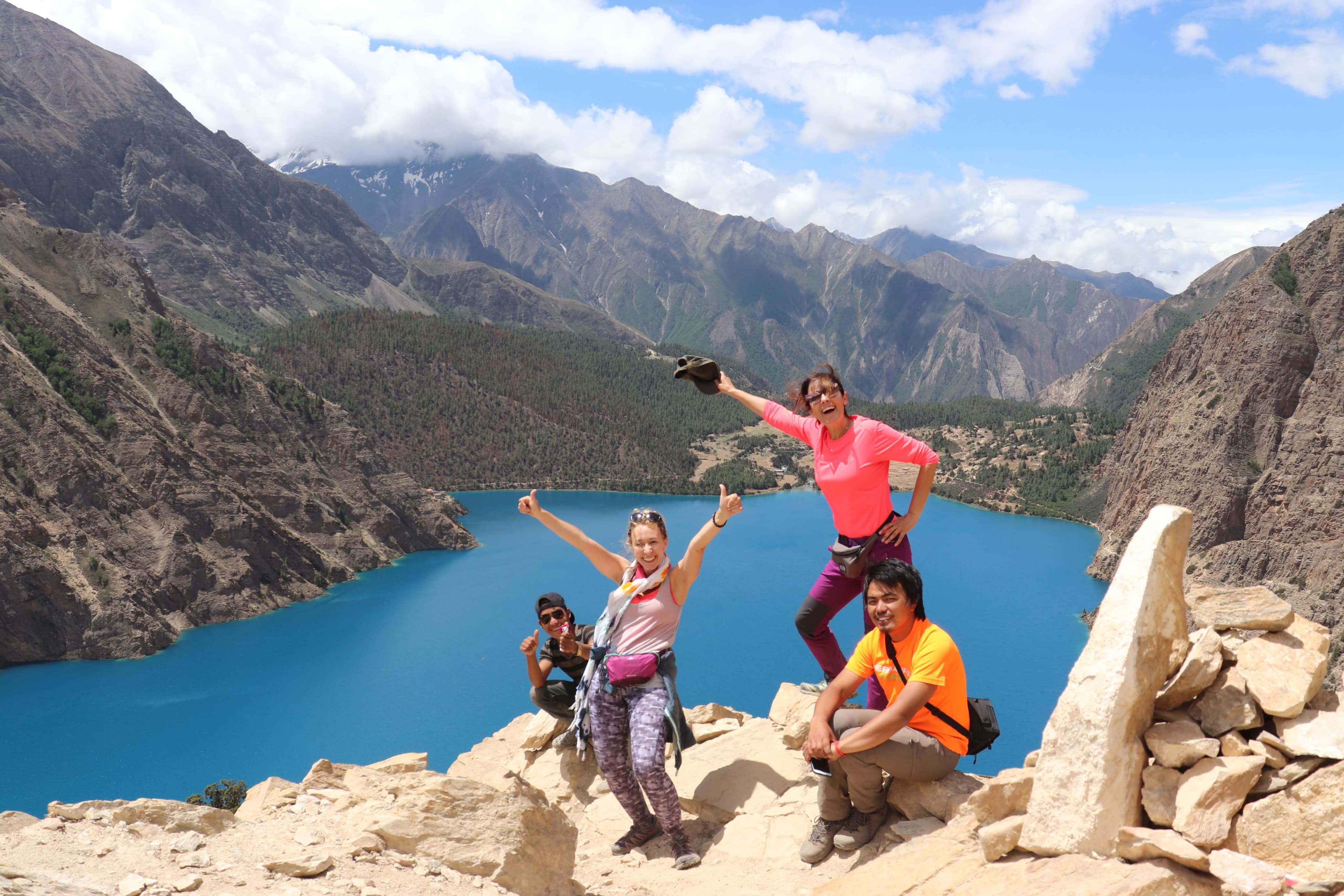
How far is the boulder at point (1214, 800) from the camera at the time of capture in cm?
485

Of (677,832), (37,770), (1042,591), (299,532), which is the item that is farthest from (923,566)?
(677,832)

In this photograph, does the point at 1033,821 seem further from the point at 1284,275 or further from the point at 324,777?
the point at 1284,275

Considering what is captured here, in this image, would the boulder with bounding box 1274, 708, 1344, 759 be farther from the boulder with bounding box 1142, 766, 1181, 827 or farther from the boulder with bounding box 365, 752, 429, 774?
the boulder with bounding box 365, 752, 429, 774

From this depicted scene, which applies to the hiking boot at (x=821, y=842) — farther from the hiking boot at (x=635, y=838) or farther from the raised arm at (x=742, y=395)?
the raised arm at (x=742, y=395)

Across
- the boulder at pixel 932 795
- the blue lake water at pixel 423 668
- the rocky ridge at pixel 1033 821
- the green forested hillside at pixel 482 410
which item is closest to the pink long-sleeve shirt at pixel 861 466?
the rocky ridge at pixel 1033 821

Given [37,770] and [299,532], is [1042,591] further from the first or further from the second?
[37,770]

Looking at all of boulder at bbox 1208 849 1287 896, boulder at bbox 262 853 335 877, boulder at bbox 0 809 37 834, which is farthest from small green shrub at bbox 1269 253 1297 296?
boulder at bbox 0 809 37 834

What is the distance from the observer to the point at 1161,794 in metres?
5.20

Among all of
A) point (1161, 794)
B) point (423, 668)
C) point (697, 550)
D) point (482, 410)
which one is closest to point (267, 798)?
point (697, 550)

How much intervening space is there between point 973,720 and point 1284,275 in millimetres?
76754

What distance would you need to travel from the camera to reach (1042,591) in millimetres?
67000

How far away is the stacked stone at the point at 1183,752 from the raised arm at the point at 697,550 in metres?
2.71

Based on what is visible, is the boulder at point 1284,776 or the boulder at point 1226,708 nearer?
the boulder at point 1284,776

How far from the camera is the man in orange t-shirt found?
5.96 m
